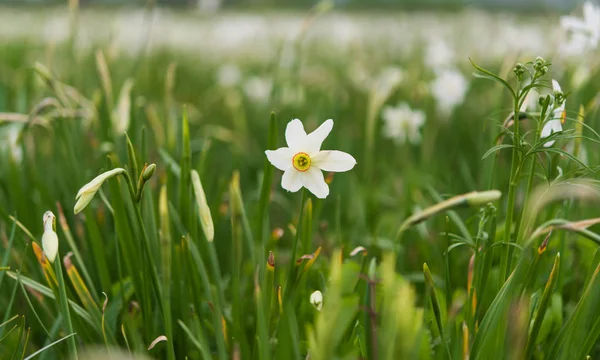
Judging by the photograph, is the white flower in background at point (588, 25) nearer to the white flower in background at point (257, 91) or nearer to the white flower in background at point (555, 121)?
the white flower in background at point (555, 121)

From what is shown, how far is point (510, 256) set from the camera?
1.21 metres

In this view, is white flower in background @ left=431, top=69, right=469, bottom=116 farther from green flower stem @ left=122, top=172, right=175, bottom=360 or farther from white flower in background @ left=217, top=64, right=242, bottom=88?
green flower stem @ left=122, top=172, right=175, bottom=360

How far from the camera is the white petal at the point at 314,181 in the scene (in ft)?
3.73

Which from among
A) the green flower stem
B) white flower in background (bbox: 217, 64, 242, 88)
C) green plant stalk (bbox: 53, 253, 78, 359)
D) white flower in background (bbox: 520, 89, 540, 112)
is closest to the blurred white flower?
white flower in background (bbox: 520, 89, 540, 112)

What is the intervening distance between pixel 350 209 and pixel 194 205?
1129mm

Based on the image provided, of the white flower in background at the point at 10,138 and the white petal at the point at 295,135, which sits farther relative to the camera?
the white flower in background at the point at 10,138

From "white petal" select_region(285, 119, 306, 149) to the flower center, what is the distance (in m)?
0.02

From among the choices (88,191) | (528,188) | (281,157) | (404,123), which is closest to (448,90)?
(404,123)

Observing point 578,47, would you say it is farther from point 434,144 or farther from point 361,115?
point 361,115

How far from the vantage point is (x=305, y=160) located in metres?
1.14

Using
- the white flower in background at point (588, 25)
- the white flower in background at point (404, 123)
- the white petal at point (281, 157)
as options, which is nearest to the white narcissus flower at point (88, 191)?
the white petal at point (281, 157)

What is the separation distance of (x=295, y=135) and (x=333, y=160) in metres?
0.08

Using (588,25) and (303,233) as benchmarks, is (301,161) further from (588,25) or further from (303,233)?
(588,25)

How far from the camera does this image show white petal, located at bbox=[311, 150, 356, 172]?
112 centimetres
